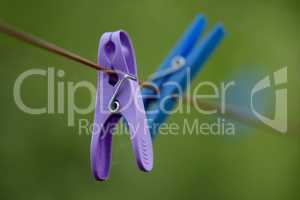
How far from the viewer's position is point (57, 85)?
58.8 inches

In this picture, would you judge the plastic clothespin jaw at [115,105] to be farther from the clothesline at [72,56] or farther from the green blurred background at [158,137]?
the green blurred background at [158,137]

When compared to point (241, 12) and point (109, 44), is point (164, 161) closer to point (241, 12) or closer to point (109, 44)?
point (241, 12)

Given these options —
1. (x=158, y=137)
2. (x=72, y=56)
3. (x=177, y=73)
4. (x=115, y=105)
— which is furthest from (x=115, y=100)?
(x=158, y=137)

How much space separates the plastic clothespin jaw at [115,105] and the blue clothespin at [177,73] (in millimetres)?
192

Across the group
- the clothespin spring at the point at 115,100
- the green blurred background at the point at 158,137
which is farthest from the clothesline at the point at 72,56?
the green blurred background at the point at 158,137

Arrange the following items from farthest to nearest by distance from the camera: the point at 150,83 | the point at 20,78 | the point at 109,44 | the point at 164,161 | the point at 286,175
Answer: the point at 286,175
the point at 164,161
the point at 20,78
the point at 150,83
the point at 109,44

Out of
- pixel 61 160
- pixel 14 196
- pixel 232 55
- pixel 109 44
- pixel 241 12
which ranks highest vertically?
pixel 241 12

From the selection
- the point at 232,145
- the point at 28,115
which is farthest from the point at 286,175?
the point at 28,115

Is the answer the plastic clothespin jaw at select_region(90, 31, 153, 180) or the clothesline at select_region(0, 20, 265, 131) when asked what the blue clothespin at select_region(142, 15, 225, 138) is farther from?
the plastic clothespin jaw at select_region(90, 31, 153, 180)

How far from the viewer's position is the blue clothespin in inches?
36.4

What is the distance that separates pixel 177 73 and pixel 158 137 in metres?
0.64

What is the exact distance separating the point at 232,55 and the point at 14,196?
857 millimetres

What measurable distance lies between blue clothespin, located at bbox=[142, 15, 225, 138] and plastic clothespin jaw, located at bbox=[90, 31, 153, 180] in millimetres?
192

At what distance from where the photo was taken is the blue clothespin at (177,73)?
0.92 meters
